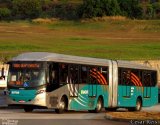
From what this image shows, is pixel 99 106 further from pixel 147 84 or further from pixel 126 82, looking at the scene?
pixel 147 84

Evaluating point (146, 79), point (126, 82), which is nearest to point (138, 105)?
point (146, 79)

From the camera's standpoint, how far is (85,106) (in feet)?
103

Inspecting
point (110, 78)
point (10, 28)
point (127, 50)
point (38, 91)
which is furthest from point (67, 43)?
point (38, 91)

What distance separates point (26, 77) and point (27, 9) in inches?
4574

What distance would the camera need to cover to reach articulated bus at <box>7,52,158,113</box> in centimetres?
2848

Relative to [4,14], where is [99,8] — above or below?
below

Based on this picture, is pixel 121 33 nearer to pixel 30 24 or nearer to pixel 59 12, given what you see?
pixel 30 24

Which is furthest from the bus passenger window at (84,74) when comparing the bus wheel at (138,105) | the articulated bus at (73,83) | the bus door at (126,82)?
the bus wheel at (138,105)

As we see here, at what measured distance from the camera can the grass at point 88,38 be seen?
3137 inches

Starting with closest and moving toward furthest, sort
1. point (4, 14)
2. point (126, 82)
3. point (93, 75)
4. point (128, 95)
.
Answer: point (93, 75) < point (126, 82) < point (128, 95) < point (4, 14)

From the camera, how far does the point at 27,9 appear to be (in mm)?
143750

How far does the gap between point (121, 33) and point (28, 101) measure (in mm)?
77582

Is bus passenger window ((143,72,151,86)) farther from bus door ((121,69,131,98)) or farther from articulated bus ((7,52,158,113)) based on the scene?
bus door ((121,69,131,98))

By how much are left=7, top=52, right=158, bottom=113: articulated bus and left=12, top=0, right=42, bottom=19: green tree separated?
105633 mm
